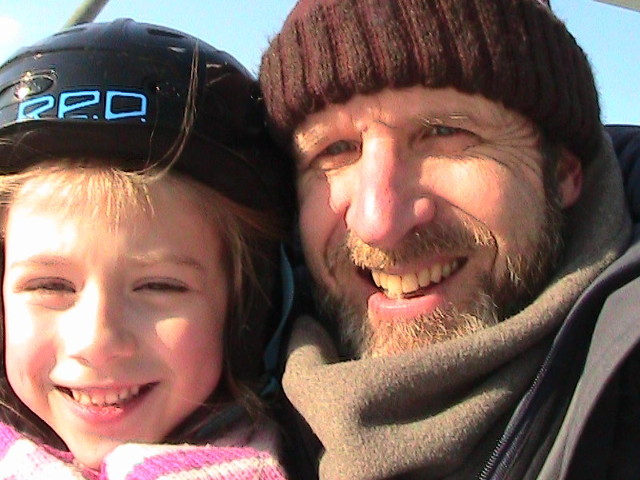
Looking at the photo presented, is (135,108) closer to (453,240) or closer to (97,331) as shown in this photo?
(97,331)

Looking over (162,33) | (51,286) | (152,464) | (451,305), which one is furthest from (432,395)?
(162,33)

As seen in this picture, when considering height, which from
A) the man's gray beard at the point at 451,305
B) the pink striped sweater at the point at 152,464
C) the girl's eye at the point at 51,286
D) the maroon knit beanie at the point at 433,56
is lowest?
the pink striped sweater at the point at 152,464

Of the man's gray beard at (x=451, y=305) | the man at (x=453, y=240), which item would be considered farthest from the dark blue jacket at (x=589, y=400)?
the man's gray beard at (x=451, y=305)

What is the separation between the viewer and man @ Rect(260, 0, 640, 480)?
4.81ft

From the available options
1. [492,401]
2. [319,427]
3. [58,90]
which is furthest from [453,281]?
[58,90]

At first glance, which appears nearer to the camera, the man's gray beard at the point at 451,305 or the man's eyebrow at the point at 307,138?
the man's gray beard at the point at 451,305

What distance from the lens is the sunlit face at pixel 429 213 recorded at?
5.60ft

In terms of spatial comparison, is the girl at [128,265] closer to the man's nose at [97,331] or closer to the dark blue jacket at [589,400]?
the man's nose at [97,331]

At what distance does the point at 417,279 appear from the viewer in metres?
1.76

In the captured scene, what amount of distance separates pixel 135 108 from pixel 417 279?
27.4 inches

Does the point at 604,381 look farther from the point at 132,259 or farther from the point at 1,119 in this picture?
the point at 1,119

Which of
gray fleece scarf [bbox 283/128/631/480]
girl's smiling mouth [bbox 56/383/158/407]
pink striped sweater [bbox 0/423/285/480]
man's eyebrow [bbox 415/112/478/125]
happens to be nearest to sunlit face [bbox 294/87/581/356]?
man's eyebrow [bbox 415/112/478/125]

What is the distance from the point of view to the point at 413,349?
163cm

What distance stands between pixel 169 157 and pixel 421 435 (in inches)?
30.2
